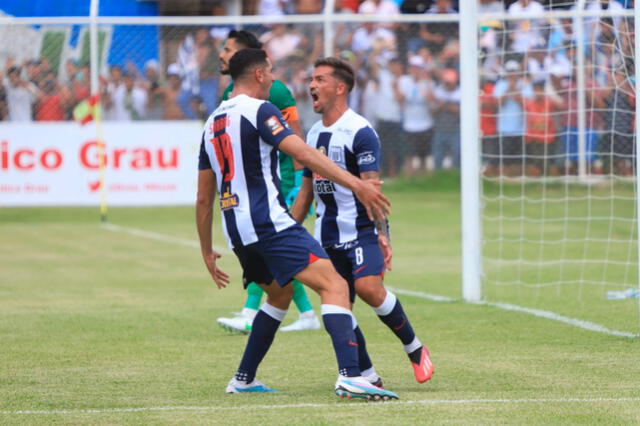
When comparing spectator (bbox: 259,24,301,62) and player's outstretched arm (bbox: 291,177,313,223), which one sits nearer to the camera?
player's outstretched arm (bbox: 291,177,313,223)

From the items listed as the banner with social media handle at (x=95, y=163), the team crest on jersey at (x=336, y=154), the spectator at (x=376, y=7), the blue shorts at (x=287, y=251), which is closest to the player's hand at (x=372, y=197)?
the blue shorts at (x=287, y=251)

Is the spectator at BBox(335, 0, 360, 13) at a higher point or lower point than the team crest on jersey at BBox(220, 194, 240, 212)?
higher

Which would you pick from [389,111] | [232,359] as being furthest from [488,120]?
[232,359]

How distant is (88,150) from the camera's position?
20594 mm

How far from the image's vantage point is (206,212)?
704 cm

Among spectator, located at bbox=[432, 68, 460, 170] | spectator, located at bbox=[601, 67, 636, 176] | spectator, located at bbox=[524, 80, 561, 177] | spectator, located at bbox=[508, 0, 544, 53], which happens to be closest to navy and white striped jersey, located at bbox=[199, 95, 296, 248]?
spectator, located at bbox=[601, 67, 636, 176]

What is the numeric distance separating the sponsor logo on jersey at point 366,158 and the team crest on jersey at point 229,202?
0.83 metres

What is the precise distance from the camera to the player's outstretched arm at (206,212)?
22.8 ft

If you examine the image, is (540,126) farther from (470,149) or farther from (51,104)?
(470,149)

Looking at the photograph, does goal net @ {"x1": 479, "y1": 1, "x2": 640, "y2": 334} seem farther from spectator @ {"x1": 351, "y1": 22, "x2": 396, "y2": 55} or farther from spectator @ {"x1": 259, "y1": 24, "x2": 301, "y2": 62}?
spectator @ {"x1": 259, "y1": 24, "x2": 301, "y2": 62}

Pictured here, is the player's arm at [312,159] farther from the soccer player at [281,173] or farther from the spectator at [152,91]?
the spectator at [152,91]

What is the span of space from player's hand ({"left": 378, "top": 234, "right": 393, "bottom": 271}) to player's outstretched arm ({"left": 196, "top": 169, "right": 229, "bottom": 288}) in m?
0.91

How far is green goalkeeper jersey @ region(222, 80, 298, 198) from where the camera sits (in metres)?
9.52

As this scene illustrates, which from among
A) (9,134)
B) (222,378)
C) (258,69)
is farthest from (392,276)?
(9,134)
